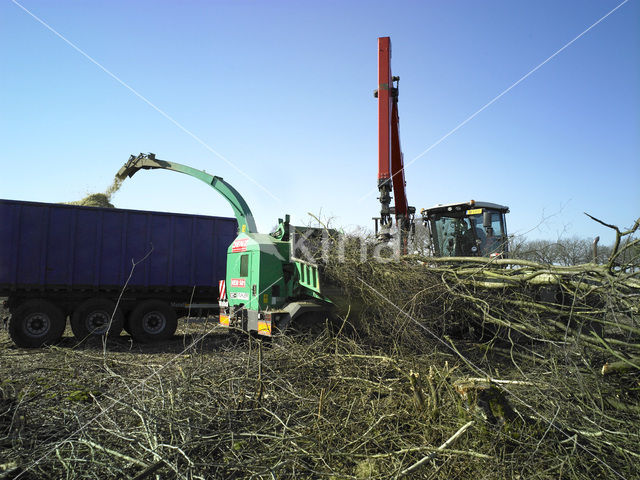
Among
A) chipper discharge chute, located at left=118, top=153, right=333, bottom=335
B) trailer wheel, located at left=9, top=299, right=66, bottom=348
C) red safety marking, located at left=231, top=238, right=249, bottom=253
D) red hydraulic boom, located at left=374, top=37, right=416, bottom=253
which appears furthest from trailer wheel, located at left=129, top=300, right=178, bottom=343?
red hydraulic boom, located at left=374, top=37, right=416, bottom=253

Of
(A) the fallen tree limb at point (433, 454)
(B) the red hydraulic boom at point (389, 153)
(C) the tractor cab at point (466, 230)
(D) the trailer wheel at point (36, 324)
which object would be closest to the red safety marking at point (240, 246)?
(B) the red hydraulic boom at point (389, 153)

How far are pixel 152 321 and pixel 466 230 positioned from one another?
7330 mm

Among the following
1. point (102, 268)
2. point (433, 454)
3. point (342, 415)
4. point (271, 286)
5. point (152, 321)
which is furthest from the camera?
point (152, 321)

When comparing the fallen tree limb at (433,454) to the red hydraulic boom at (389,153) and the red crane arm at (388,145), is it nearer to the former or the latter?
the red hydraulic boom at (389,153)

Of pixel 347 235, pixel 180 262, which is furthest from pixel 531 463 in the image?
pixel 180 262

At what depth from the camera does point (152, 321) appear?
10727 mm

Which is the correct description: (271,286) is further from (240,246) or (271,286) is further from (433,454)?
(433,454)

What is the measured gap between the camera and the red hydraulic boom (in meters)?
8.11

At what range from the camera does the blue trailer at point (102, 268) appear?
9633 mm

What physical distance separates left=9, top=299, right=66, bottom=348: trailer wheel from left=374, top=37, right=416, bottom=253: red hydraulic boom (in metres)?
7.22

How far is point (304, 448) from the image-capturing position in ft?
11.5

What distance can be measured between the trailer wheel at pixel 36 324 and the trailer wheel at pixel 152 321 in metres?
1.49

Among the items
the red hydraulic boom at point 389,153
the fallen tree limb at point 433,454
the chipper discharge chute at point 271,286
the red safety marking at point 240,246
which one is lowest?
the fallen tree limb at point 433,454

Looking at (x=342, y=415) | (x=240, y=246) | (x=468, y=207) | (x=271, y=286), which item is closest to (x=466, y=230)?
(x=468, y=207)
